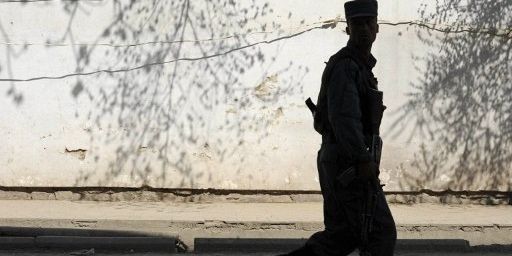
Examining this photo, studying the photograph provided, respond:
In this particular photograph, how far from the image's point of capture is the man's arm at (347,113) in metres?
4.19

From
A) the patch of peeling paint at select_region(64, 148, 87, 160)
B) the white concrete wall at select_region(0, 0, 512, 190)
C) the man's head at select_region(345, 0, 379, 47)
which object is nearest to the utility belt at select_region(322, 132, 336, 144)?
the man's head at select_region(345, 0, 379, 47)

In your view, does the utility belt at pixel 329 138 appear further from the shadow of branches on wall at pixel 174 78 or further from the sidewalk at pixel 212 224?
the shadow of branches on wall at pixel 174 78

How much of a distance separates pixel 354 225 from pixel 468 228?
338 cm

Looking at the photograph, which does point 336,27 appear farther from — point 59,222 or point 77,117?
point 59,222

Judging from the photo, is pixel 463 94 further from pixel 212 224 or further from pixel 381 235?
pixel 381 235

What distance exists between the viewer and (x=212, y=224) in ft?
24.0

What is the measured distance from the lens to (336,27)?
859 centimetres

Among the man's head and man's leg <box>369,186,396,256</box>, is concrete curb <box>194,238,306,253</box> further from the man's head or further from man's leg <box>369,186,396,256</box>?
the man's head

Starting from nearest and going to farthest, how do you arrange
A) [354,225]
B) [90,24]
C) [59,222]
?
[354,225]
[59,222]
[90,24]

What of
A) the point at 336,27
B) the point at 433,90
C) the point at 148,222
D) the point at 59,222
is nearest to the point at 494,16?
the point at 433,90

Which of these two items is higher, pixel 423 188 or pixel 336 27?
pixel 336 27

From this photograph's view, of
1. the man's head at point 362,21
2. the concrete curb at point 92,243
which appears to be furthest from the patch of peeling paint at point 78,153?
the man's head at point 362,21

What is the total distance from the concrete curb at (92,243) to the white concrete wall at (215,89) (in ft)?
6.00

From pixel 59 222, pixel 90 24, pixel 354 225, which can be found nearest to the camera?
pixel 354 225
